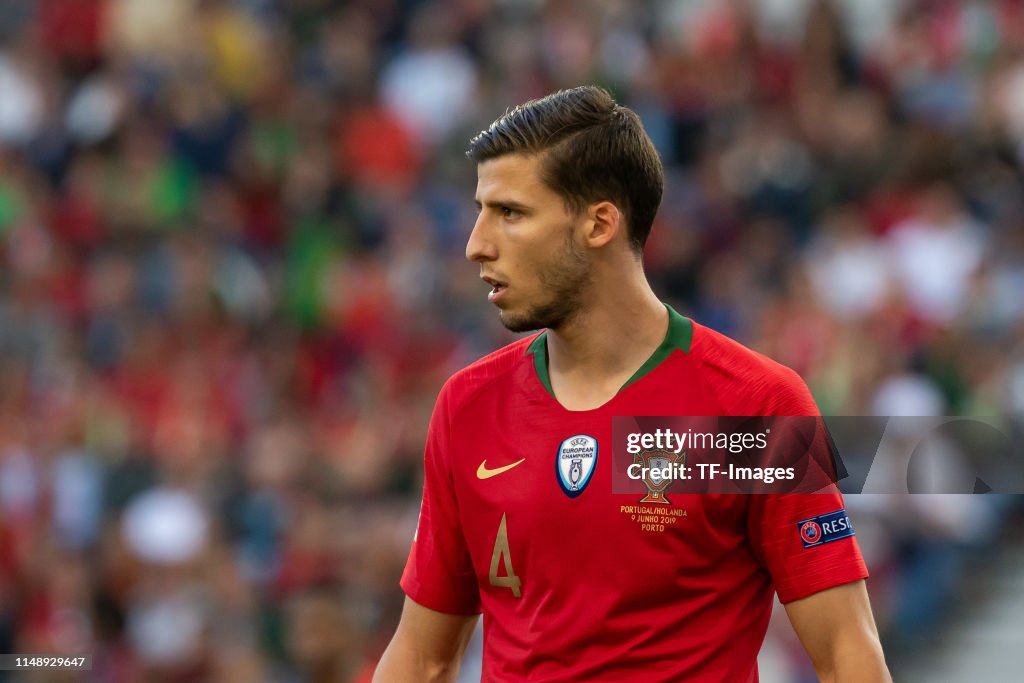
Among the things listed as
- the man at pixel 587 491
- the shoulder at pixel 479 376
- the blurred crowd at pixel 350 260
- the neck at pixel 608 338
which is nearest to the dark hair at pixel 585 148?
the man at pixel 587 491

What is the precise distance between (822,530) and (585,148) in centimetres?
96

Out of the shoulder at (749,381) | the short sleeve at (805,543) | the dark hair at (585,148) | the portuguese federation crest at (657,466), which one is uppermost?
the dark hair at (585,148)

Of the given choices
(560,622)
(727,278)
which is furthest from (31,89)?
(560,622)

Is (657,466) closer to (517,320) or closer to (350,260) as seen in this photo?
(517,320)

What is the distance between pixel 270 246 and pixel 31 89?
224 centimetres

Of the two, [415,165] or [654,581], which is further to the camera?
[415,165]

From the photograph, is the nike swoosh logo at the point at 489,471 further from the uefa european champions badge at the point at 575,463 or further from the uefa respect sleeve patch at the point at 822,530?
the uefa respect sleeve patch at the point at 822,530

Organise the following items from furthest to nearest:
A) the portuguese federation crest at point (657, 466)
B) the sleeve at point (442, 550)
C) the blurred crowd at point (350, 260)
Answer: the blurred crowd at point (350, 260)
the sleeve at point (442, 550)
the portuguese federation crest at point (657, 466)

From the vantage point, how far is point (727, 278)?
9070mm

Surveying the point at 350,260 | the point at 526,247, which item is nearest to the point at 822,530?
the point at 526,247

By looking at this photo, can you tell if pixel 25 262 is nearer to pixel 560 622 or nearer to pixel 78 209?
pixel 78 209

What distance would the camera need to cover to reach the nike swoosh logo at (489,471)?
362 centimetres

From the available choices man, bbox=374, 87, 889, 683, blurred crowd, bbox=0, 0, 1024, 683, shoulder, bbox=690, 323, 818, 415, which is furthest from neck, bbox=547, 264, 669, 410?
blurred crowd, bbox=0, 0, 1024, 683

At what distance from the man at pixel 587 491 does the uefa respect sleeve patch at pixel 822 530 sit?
0.01 metres
